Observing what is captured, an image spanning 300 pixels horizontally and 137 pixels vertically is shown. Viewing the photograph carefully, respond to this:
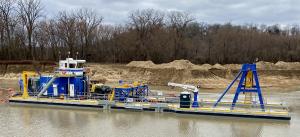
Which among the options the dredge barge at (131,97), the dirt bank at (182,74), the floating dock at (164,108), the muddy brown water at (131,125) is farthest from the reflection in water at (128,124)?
the dirt bank at (182,74)

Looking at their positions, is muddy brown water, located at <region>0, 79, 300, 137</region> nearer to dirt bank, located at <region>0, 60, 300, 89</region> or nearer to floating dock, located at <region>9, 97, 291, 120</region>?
floating dock, located at <region>9, 97, 291, 120</region>

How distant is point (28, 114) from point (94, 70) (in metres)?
33.3

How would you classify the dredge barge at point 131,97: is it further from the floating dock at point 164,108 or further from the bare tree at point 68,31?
the bare tree at point 68,31

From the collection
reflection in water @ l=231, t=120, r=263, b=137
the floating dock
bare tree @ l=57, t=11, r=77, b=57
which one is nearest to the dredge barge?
the floating dock

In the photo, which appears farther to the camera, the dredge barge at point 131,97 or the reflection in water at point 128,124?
the dredge barge at point 131,97

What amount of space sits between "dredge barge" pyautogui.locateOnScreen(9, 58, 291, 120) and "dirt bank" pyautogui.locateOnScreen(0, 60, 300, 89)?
20.5m

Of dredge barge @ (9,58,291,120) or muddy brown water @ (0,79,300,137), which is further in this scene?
dredge barge @ (9,58,291,120)

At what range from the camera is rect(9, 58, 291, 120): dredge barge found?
1045 inches

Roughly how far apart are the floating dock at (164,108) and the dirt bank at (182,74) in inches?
879

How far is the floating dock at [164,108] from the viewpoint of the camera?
2553cm

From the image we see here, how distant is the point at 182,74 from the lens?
179ft

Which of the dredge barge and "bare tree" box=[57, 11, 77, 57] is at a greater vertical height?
Answer: "bare tree" box=[57, 11, 77, 57]

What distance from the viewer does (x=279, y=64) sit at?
70.0m

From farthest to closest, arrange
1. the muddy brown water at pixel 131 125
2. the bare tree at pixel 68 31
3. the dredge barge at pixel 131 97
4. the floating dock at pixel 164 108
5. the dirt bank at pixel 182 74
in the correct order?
the bare tree at pixel 68 31 < the dirt bank at pixel 182 74 < the dredge barge at pixel 131 97 < the floating dock at pixel 164 108 < the muddy brown water at pixel 131 125
